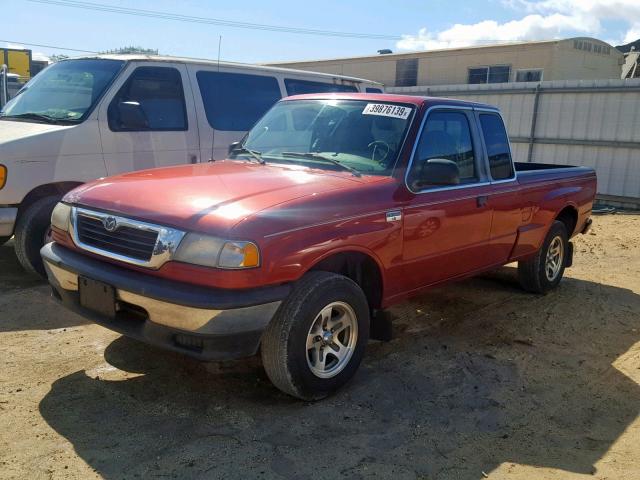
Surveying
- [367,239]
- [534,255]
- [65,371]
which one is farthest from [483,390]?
[65,371]

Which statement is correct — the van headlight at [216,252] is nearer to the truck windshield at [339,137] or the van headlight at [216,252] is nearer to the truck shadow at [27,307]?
the truck windshield at [339,137]

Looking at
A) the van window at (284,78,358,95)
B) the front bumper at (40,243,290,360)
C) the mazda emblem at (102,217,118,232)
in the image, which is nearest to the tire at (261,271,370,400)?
the front bumper at (40,243,290,360)

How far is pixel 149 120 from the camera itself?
6.21 m

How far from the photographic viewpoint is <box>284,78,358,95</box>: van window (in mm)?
7547

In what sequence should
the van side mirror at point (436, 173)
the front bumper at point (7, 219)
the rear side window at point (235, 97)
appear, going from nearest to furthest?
the van side mirror at point (436, 173) < the front bumper at point (7, 219) < the rear side window at point (235, 97)

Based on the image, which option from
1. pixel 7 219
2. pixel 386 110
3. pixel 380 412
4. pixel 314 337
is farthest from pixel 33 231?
pixel 380 412

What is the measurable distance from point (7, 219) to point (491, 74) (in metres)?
23.5

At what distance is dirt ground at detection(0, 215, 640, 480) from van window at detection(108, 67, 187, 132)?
1860 millimetres

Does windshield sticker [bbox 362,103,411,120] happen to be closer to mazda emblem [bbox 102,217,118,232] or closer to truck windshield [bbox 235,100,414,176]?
truck windshield [bbox 235,100,414,176]

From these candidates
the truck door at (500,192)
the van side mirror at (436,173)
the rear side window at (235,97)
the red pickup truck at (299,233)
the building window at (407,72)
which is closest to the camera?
the red pickup truck at (299,233)

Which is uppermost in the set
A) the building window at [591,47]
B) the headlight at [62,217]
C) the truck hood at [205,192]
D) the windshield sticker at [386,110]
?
the building window at [591,47]

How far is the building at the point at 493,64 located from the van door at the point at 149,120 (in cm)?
2084

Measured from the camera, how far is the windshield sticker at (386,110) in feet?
14.8

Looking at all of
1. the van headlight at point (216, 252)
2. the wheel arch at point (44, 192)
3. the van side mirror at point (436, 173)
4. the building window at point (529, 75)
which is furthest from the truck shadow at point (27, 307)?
the building window at point (529, 75)
